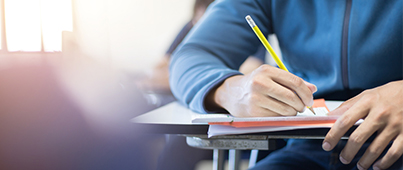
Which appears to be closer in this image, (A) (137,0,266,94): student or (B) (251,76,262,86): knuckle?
(B) (251,76,262,86): knuckle

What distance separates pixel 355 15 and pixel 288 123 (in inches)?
16.5

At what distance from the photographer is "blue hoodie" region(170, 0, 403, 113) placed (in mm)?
562

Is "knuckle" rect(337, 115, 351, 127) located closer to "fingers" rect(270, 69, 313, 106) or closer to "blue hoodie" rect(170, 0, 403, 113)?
"fingers" rect(270, 69, 313, 106)

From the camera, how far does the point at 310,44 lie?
657mm

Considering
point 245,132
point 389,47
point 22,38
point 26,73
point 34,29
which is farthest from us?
point 34,29

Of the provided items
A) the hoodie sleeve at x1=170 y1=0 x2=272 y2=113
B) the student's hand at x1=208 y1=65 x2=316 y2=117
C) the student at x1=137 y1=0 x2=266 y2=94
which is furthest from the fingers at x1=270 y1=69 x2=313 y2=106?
the student at x1=137 y1=0 x2=266 y2=94

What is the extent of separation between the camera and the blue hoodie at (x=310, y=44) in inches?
22.1

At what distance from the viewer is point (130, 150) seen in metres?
0.62

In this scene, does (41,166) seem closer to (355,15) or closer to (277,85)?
(277,85)

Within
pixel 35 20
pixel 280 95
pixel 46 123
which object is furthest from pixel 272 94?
pixel 35 20

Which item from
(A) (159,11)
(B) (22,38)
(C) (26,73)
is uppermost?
(C) (26,73)

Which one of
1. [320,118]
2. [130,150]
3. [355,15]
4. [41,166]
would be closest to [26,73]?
[41,166]

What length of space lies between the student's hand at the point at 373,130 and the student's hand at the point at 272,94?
0.06 meters

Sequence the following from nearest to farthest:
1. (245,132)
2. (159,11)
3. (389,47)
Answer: (245,132), (389,47), (159,11)
